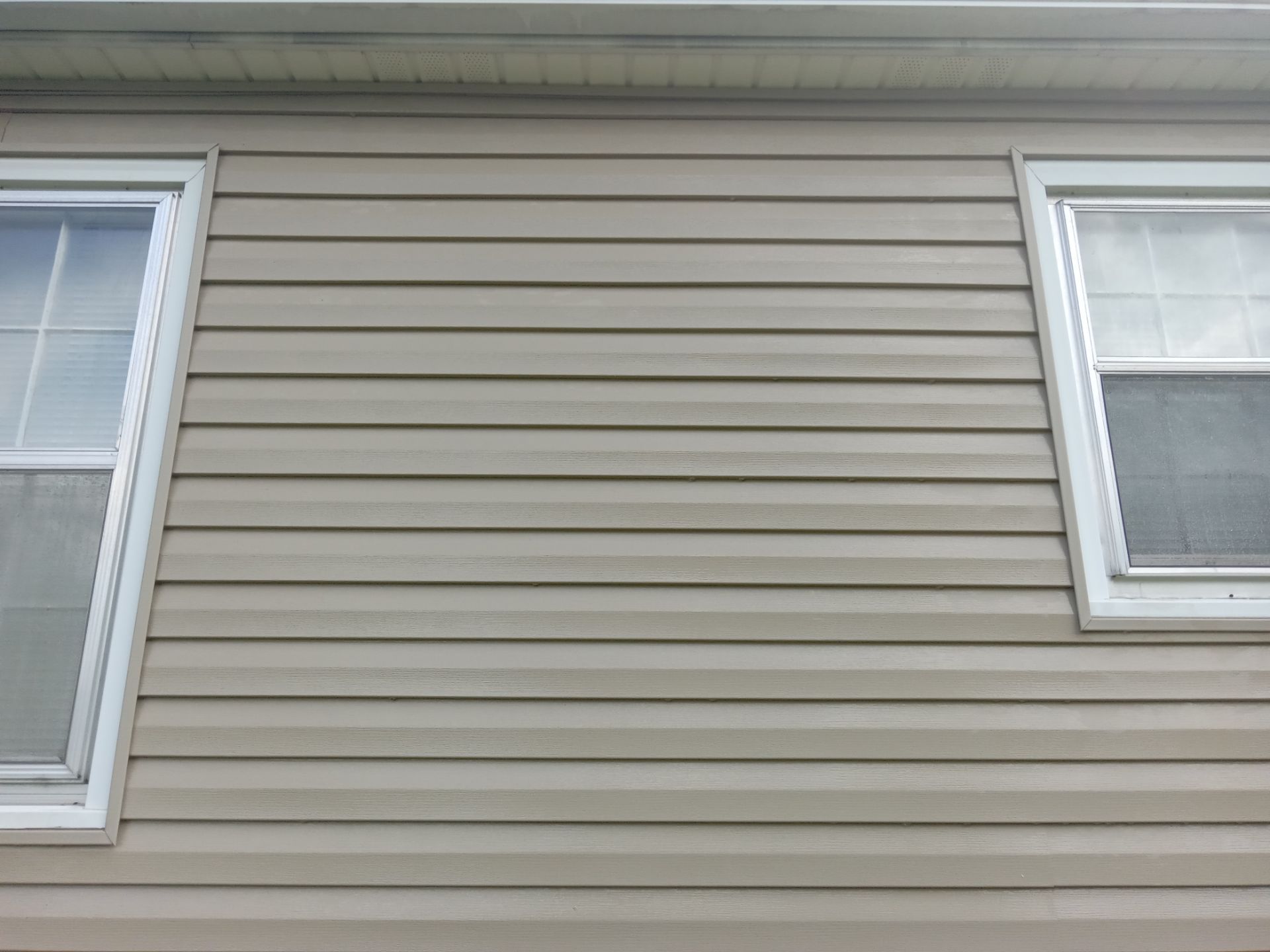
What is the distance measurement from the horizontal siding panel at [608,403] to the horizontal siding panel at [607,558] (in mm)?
306

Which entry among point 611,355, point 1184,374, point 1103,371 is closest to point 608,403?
point 611,355

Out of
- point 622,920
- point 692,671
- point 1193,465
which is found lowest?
point 622,920

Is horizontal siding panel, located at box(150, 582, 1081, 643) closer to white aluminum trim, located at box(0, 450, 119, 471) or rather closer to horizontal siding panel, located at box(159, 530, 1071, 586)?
horizontal siding panel, located at box(159, 530, 1071, 586)

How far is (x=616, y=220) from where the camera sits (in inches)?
87.0

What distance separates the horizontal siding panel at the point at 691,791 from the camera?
179cm

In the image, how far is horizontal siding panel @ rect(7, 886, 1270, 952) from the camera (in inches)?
68.0

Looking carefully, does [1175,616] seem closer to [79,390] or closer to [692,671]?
[692,671]

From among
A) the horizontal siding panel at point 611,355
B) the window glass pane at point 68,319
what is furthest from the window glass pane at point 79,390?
the horizontal siding panel at point 611,355

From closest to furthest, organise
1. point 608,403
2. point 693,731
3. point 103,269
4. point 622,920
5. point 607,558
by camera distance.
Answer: point 622,920, point 693,731, point 607,558, point 608,403, point 103,269

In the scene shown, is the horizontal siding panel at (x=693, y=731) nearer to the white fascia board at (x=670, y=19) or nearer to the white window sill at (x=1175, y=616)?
the white window sill at (x=1175, y=616)

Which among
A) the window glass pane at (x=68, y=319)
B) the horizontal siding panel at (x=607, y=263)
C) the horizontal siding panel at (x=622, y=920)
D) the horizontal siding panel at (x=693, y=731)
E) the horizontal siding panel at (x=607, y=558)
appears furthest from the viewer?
the horizontal siding panel at (x=607, y=263)

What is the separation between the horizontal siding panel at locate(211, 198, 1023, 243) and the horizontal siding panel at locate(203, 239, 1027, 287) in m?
0.03

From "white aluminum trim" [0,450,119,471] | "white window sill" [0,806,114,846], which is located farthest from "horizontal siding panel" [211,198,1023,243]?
"white window sill" [0,806,114,846]

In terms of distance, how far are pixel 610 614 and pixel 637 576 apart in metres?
0.11
